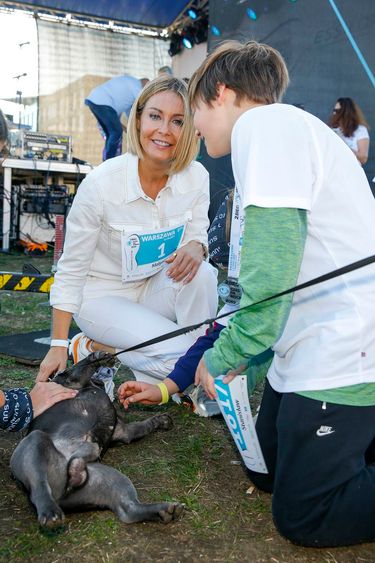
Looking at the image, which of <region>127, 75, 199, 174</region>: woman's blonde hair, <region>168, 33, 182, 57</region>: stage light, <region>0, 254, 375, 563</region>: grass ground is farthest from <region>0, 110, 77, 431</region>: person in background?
<region>168, 33, 182, 57</region>: stage light

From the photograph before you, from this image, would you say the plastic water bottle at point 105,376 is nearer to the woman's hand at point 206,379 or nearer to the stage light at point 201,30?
the woman's hand at point 206,379

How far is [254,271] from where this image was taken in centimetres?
156

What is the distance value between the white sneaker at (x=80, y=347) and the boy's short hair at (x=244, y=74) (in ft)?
5.49

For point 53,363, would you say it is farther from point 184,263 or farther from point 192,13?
point 192,13

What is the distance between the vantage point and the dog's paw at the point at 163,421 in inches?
102

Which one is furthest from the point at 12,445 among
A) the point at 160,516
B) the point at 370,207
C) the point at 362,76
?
the point at 362,76

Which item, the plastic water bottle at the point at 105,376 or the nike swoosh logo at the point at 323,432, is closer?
the nike swoosh logo at the point at 323,432

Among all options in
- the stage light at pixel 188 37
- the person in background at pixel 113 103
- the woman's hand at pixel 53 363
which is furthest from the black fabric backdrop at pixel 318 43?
the stage light at pixel 188 37

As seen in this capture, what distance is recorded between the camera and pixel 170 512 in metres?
1.81

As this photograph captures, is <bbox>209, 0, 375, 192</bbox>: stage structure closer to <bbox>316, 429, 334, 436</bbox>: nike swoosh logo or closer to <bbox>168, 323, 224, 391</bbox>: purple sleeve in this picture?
<bbox>168, 323, 224, 391</bbox>: purple sleeve

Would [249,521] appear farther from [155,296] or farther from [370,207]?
[155,296]

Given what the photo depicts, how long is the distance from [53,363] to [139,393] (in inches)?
15.8

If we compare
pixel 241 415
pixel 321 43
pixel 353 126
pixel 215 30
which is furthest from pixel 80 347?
pixel 215 30

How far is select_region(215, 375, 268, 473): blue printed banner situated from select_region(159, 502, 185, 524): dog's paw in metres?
0.29
